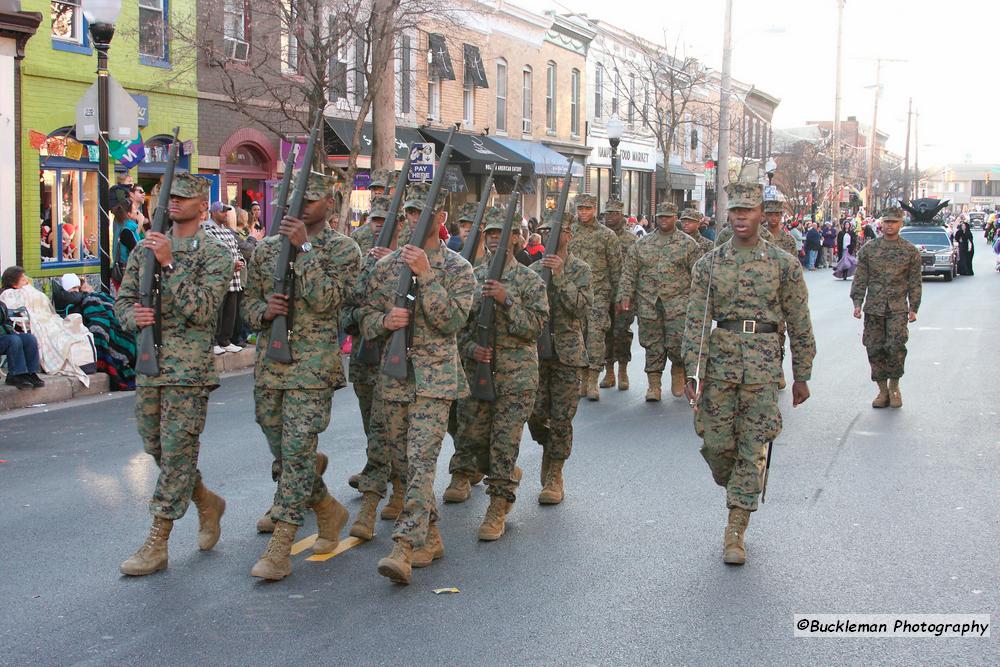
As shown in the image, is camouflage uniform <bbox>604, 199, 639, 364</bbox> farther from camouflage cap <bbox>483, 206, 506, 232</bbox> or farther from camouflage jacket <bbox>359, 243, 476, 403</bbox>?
camouflage jacket <bbox>359, 243, 476, 403</bbox>

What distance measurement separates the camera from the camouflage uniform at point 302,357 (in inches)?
235

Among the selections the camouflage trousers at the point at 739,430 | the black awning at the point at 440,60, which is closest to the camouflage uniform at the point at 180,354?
the camouflage trousers at the point at 739,430

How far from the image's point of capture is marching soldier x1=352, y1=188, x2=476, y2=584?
587 centimetres

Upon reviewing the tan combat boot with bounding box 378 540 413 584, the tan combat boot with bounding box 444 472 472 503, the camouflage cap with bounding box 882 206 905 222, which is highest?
the camouflage cap with bounding box 882 206 905 222

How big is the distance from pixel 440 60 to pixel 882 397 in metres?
19.5

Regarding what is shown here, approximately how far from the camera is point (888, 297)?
11.4m

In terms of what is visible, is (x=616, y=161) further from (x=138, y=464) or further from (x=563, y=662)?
(x=563, y=662)

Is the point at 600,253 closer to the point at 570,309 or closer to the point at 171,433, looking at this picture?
the point at 570,309

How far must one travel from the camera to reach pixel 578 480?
8.29 meters

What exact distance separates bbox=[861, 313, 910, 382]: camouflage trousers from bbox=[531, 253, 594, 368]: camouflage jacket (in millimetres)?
4741

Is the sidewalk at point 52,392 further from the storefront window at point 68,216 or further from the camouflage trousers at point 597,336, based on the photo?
the storefront window at point 68,216

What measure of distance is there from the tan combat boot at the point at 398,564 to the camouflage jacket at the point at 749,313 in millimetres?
1988

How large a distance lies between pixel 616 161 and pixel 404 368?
22662 mm

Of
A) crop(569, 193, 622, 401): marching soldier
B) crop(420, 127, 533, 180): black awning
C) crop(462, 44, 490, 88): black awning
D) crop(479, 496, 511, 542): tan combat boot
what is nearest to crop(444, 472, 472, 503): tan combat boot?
crop(479, 496, 511, 542): tan combat boot
